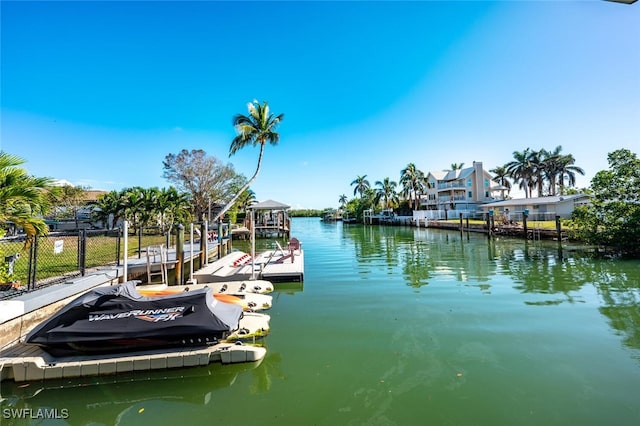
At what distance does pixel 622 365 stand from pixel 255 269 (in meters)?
9.84

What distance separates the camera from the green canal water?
3.93 m

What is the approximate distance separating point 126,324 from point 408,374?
469 centimetres

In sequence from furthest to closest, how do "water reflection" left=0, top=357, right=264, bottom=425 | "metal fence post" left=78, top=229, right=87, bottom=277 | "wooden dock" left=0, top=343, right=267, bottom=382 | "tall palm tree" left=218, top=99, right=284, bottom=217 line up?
1. "tall palm tree" left=218, top=99, right=284, bottom=217
2. "metal fence post" left=78, top=229, right=87, bottom=277
3. "wooden dock" left=0, top=343, right=267, bottom=382
4. "water reflection" left=0, top=357, right=264, bottom=425

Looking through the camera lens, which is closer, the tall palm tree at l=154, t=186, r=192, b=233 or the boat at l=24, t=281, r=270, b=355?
the boat at l=24, t=281, r=270, b=355

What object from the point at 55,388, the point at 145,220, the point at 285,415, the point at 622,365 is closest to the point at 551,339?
the point at 622,365

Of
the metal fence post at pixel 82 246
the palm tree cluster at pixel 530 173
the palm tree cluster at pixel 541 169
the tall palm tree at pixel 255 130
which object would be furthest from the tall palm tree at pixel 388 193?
the metal fence post at pixel 82 246

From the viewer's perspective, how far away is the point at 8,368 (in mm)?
4574

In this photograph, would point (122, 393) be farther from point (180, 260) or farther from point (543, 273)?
point (543, 273)

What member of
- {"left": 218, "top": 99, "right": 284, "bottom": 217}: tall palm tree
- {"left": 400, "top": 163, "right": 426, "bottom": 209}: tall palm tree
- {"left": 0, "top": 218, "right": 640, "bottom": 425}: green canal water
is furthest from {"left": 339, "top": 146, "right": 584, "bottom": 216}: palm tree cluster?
{"left": 0, "top": 218, "right": 640, "bottom": 425}: green canal water

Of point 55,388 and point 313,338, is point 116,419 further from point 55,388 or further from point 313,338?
point 313,338

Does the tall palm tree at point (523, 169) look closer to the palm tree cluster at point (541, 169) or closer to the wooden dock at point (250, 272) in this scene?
the palm tree cluster at point (541, 169)

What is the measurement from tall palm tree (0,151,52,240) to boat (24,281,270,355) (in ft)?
8.28

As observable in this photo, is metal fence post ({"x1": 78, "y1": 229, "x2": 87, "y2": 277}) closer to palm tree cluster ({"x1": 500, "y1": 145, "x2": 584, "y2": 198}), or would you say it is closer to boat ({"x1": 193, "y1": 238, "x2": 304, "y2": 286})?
boat ({"x1": 193, "y1": 238, "x2": 304, "y2": 286})

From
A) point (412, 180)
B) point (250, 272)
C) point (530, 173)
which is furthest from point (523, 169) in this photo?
point (250, 272)
